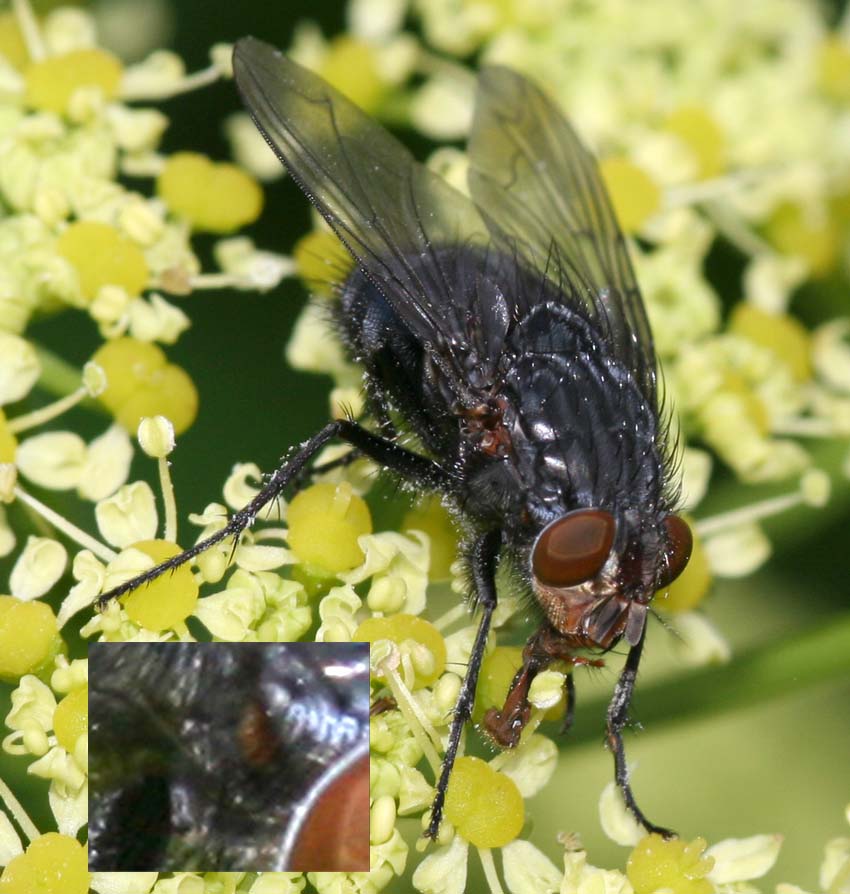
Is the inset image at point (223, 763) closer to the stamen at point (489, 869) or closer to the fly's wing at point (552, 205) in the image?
the stamen at point (489, 869)

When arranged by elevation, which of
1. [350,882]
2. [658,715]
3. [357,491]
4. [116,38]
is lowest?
[658,715]

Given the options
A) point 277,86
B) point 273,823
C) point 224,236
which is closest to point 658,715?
point 273,823

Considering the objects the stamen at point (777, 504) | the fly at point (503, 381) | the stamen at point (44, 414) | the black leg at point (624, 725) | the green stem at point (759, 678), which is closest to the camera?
the fly at point (503, 381)

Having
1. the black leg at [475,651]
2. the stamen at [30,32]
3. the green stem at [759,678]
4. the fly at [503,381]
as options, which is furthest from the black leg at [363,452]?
the stamen at [30,32]

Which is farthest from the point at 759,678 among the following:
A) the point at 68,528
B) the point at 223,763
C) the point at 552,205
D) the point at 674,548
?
the point at 68,528

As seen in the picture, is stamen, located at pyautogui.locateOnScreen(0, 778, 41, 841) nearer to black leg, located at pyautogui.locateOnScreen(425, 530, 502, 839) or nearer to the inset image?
the inset image

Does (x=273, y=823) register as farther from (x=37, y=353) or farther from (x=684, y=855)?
(x=37, y=353)

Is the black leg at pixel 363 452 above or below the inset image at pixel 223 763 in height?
above
